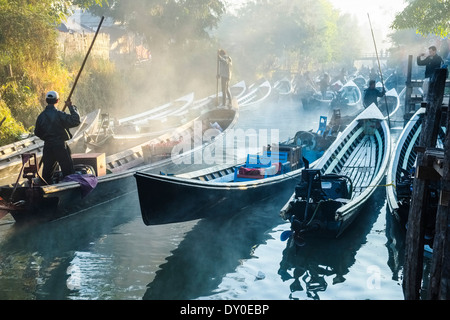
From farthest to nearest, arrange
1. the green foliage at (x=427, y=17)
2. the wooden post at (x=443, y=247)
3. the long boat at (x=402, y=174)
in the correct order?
the green foliage at (x=427, y=17) → the long boat at (x=402, y=174) → the wooden post at (x=443, y=247)

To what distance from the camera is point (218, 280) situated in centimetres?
752

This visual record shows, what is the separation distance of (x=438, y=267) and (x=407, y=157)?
25.9 feet

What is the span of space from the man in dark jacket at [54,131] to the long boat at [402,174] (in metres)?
6.02

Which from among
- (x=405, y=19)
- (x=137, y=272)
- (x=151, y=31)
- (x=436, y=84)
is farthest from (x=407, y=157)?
(x=151, y=31)

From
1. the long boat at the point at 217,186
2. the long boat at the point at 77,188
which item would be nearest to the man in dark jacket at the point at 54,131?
the long boat at the point at 77,188

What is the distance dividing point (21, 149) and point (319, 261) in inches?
327

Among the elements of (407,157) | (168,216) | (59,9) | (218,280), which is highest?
(59,9)

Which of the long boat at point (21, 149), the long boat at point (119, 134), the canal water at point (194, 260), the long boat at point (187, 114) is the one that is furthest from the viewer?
the long boat at point (187, 114)

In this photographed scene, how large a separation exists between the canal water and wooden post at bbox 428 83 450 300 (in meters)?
2.33

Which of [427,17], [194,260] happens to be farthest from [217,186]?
[427,17]

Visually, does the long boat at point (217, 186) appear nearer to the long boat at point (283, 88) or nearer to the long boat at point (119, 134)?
the long boat at point (119, 134)

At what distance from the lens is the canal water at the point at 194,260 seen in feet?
23.3

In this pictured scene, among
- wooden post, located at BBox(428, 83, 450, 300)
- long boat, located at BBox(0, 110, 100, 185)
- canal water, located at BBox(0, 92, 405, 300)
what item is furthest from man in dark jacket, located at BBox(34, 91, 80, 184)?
wooden post, located at BBox(428, 83, 450, 300)
